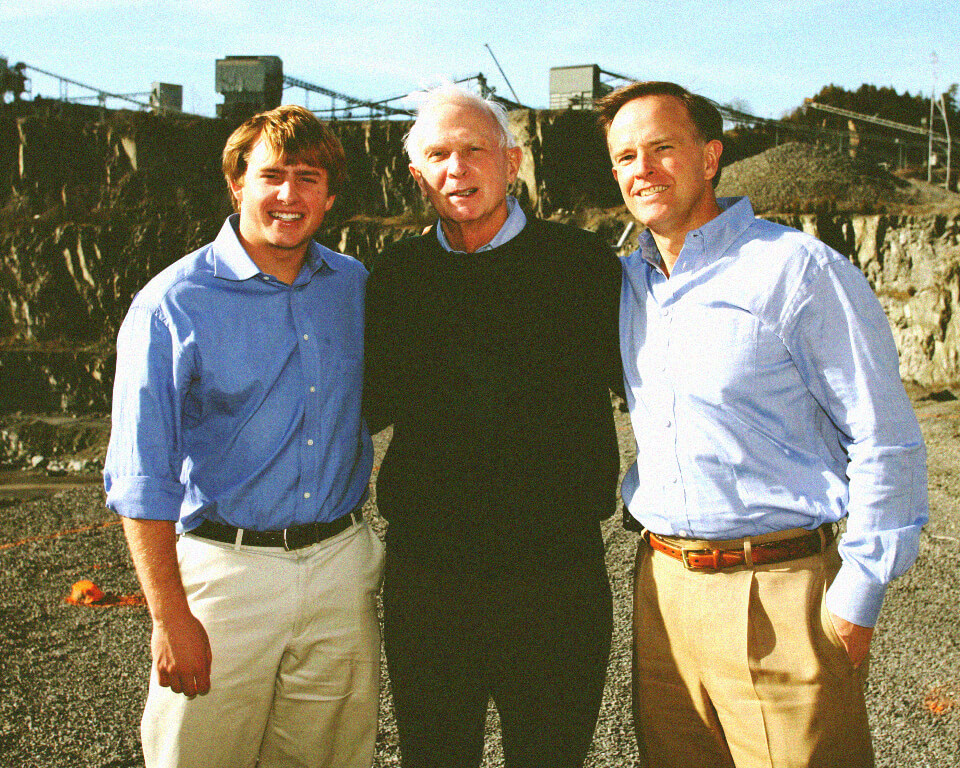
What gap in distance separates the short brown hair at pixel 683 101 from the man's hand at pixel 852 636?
1.39 metres

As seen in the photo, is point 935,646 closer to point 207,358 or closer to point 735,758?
point 735,758

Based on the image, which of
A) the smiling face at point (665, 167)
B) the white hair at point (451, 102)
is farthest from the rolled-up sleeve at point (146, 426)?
the smiling face at point (665, 167)

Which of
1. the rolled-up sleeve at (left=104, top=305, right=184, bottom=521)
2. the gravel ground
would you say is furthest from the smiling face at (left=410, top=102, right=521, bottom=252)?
the gravel ground

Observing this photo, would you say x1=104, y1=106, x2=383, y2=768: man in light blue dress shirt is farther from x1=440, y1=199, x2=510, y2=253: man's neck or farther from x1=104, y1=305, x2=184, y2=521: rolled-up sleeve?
x1=440, y1=199, x2=510, y2=253: man's neck

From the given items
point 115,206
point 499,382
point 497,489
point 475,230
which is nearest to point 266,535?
point 497,489

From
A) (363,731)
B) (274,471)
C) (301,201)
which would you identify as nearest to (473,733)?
(363,731)

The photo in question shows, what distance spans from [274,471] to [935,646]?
4.47 metres

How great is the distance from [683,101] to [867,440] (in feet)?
3.83

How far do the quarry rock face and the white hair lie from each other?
88.0 feet

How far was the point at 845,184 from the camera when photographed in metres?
27.3

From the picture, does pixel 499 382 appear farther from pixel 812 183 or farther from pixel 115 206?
pixel 115 206

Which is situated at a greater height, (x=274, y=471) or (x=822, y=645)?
(x=274, y=471)

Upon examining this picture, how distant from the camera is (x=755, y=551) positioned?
215cm

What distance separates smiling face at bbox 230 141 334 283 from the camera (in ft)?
8.07
